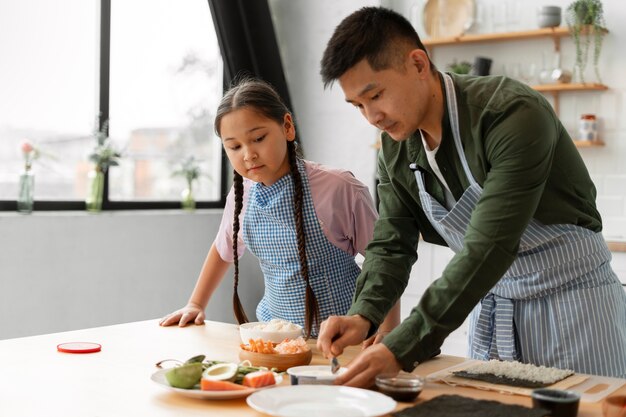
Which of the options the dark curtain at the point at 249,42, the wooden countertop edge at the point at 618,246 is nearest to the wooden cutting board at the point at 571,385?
the wooden countertop edge at the point at 618,246

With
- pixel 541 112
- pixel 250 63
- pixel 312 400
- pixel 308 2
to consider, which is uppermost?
pixel 308 2

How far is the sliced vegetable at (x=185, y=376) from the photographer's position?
Answer: 1475 millimetres

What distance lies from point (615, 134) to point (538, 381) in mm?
2991

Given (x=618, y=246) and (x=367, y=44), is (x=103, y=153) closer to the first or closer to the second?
(x=618, y=246)

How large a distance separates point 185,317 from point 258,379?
2.82ft

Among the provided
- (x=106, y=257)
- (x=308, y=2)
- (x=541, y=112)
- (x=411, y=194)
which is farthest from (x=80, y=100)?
(x=541, y=112)

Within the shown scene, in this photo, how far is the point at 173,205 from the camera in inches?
184

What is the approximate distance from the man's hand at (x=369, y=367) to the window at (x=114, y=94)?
107 inches

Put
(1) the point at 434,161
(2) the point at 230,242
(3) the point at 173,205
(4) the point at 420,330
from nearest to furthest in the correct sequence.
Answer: (4) the point at 420,330 → (1) the point at 434,161 → (2) the point at 230,242 → (3) the point at 173,205

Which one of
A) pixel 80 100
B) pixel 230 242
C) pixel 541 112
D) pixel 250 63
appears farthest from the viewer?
pixel 250 63

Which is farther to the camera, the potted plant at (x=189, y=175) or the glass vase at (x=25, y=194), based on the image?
the potted plant at (x=189, y=175)

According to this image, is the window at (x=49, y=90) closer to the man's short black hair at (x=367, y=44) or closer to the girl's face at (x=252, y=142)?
the girl's face at (x=252, y=142)

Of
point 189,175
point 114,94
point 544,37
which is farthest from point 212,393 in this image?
point 544,37

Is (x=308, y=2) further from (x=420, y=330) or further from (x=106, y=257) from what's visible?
(x=420, y=330)
